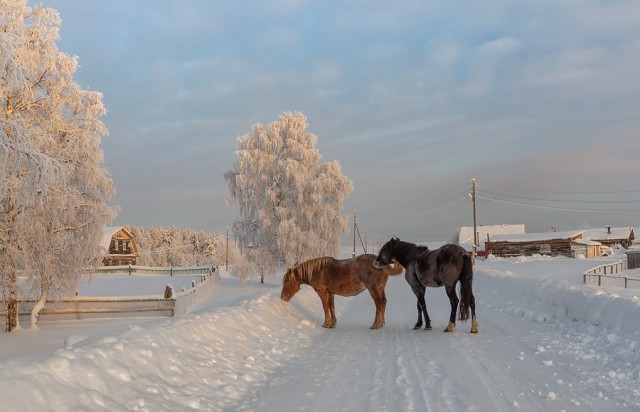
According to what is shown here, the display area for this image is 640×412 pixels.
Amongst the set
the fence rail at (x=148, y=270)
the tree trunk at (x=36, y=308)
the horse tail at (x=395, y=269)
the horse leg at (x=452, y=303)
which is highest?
the horse tail at (x=395, y=269)

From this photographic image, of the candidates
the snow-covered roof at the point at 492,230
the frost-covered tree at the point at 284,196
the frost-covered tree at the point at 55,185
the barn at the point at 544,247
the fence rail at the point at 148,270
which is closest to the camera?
the frost-covered tree at the point at 55,185

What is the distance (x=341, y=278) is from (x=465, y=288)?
2997mm

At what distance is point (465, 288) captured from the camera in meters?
9.92

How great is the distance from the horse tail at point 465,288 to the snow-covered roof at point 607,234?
90.5 m

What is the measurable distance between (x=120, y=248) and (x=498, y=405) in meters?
72.2

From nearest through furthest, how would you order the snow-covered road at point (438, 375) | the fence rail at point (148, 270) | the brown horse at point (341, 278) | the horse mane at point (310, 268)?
the snow-covered road at point (438, 375) < the brown horse at point (341, 278) < the horse mane at point (310, 268) < the fence rail at point (148, 270)

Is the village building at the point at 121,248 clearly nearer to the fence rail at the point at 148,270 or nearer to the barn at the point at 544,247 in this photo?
the fence rail at the point at 148,270

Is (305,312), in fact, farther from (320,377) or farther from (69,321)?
(69,321)

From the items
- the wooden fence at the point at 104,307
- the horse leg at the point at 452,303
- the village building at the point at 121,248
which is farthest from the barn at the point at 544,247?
the horse leg at the point at 452,303

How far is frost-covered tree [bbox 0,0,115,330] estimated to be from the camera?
607 inches

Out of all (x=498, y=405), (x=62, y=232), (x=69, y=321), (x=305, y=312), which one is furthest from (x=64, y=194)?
(x=498, y=405)

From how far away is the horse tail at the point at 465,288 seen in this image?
9.90 m

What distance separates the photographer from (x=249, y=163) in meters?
33.0

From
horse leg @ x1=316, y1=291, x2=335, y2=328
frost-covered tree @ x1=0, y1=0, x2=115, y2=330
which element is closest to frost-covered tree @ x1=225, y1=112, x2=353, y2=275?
frost-covered tree @ x1=0, y1=0, x2=115, y2=330
